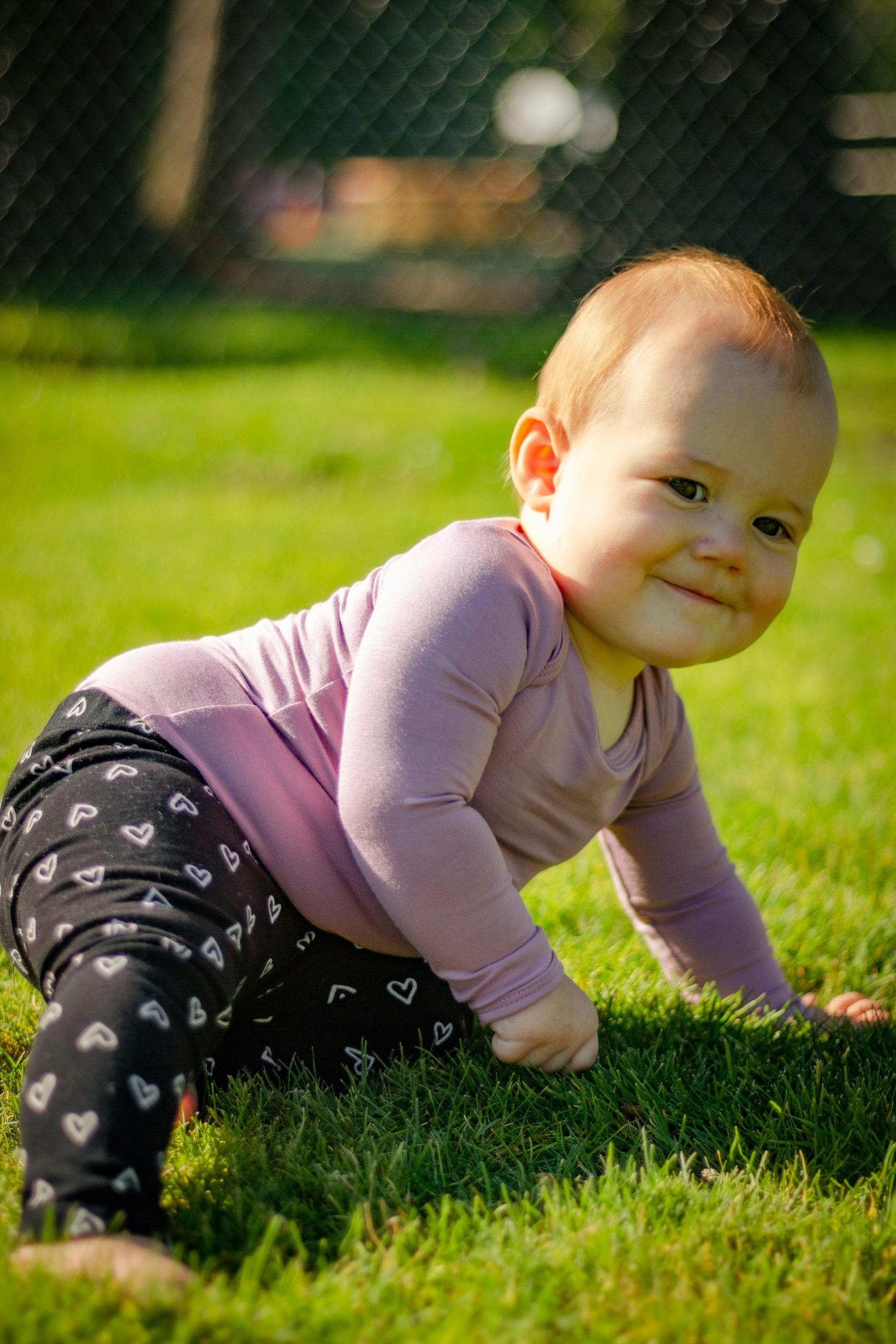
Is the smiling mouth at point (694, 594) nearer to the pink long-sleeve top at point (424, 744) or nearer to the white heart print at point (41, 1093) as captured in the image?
the pink long-sleeve top at point (424, 744)

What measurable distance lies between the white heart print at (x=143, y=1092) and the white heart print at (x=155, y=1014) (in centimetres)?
5

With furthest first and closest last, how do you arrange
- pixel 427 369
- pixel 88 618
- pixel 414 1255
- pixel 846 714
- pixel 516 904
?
pixel 427 369 → pixel 88 618 → pixel 846 714 → pixel 516 904 → pixel 414 1255

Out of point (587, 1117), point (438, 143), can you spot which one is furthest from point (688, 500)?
point (438, 143)

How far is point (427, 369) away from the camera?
23.7ft

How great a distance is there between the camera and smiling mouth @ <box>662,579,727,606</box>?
1.43 metres

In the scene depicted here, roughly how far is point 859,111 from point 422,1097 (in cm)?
1052

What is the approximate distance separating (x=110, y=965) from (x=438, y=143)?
374 inches

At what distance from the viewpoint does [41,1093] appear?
1.07 m

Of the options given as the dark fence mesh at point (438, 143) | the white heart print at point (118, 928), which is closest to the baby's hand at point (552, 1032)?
the white heart print at point (118, 928)

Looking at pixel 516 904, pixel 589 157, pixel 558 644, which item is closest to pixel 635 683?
pixel 558 644

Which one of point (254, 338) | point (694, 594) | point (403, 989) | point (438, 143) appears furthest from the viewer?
point (438, 143)

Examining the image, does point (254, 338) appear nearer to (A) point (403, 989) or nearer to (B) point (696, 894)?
(B) point (696, 894)

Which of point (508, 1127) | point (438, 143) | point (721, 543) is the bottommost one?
point (508, 1127)

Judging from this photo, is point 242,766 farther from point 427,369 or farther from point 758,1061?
point 427,369
